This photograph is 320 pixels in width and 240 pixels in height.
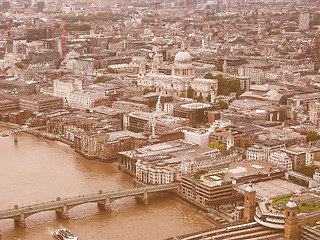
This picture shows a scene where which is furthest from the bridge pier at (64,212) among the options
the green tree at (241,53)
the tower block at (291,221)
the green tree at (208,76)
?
the green tree at (241,53)

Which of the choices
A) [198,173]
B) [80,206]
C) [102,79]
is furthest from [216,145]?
[102,79]

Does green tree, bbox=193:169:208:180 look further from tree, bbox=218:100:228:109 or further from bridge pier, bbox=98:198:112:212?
tree, bbox=218:100:228:109

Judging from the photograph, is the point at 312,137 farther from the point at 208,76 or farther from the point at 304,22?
the point at 304,22

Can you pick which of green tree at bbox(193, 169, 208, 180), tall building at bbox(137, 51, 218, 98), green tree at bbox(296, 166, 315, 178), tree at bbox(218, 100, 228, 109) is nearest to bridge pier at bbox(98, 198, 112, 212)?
green tree at bbox(193, 169, 208, 180)

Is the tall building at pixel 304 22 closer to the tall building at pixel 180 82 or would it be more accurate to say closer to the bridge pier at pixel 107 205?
the tall building at pixel 180 82

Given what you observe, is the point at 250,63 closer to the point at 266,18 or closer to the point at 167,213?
the point at 167,213
